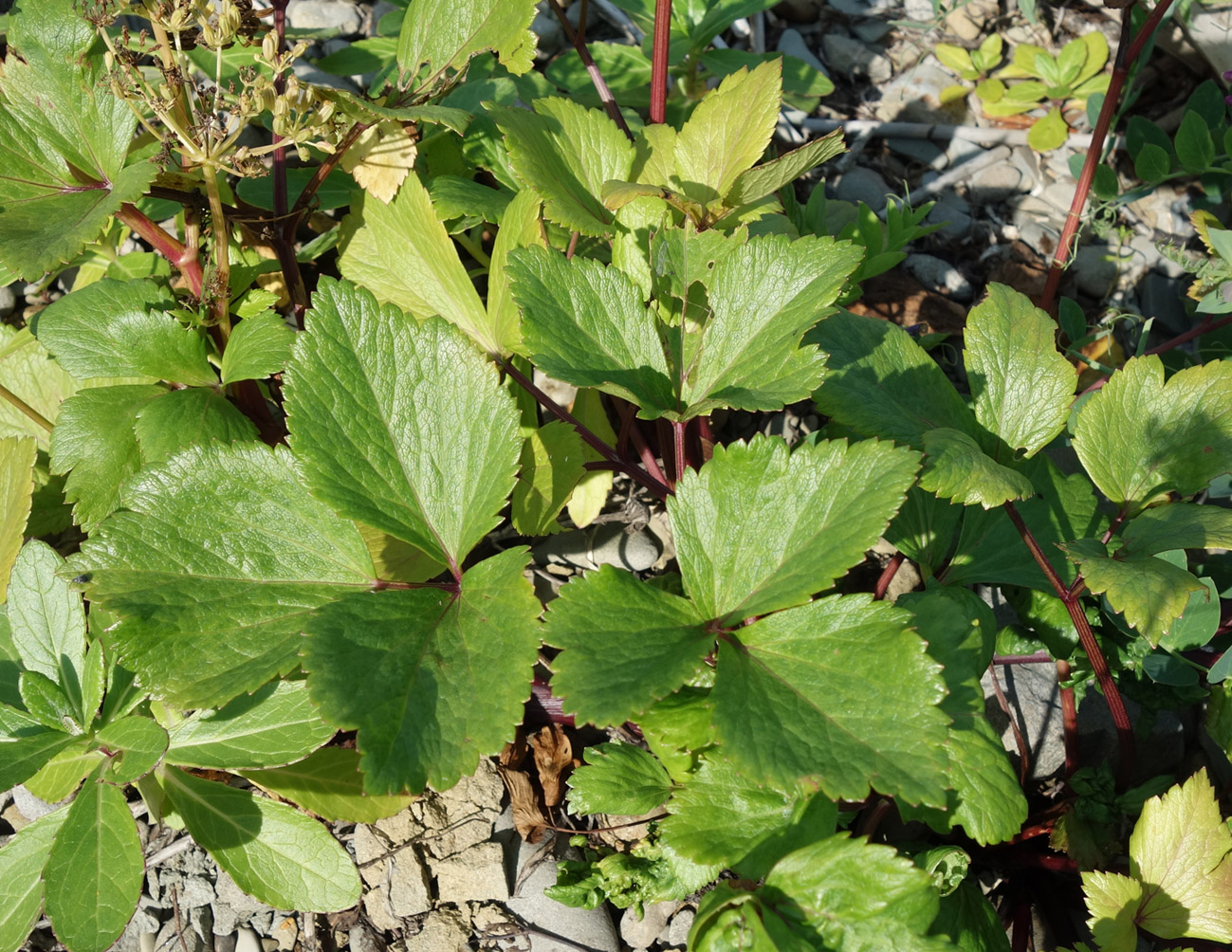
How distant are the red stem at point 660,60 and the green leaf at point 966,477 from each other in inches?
38.4

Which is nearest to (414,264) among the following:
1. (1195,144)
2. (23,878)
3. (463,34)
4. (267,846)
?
(463,34)

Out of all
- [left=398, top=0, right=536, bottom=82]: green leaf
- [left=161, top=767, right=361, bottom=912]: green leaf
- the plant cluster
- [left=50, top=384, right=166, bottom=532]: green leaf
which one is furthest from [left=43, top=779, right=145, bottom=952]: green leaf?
[left=398, top=0, right=536, bottom=82]: green leaf

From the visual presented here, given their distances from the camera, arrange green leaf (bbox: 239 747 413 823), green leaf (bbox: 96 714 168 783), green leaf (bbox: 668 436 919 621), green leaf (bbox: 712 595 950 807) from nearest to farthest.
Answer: green leaf (bbox: 712 595 950 807)
green leaf (bbox: 668 436 919 621)
green leaf (bbox: 96 714 168 783)
green leaf (bbox: 239 747 413 823)

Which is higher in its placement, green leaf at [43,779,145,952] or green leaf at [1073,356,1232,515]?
green leaf at [1073,356,1232,515]

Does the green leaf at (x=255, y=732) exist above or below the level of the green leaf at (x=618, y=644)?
below

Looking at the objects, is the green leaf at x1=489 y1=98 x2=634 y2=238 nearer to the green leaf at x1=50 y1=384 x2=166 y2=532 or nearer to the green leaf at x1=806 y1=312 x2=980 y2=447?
the green leaf at x1=806 y1=312 x2=980 y2=447

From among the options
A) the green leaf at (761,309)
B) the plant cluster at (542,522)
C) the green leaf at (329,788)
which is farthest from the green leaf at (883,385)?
the green leaf at (329,788)

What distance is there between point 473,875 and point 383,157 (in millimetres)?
1403

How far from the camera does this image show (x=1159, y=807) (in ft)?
4.75

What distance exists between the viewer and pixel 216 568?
139cm

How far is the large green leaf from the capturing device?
1612 millimetres

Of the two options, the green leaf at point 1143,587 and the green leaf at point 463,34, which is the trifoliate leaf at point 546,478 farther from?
the green leaf at point 1143,587

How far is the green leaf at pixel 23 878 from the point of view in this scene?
1.48m

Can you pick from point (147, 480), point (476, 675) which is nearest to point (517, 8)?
point (147, 480)
